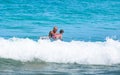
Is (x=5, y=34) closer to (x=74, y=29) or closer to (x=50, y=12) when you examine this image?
(x=74, y=29)

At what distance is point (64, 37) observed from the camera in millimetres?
25344

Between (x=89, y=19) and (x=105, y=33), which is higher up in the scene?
(x=89, y=19)

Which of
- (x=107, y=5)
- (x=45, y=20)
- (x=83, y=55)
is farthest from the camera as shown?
(x=107, y=5)

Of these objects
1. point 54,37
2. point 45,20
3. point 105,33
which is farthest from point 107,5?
point 54,37

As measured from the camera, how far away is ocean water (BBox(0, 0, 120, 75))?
17.8 meters

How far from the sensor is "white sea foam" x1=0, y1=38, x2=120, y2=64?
1894 centimetres

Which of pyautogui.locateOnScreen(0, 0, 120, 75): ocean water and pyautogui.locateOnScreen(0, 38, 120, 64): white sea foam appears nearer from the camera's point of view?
pyautogui.locateOnScreen(0, 0, 120, 75): ocean water

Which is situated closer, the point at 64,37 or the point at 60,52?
the point at 60,52

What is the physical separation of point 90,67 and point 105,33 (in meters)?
9.54

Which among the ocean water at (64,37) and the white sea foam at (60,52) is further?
the white sea foam at (60,52)

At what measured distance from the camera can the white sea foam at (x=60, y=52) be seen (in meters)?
18.9

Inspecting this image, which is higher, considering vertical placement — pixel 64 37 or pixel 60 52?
pixel 64 37

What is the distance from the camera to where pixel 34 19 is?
104ft

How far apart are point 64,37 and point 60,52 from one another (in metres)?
5.88
